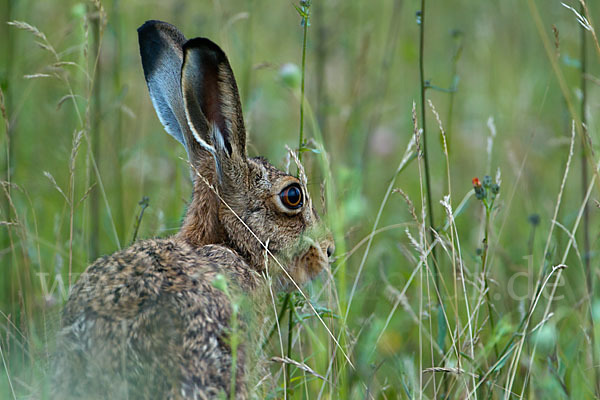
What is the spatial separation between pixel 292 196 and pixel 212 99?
718 millimetres

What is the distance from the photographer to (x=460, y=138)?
25.8ft

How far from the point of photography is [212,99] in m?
4.27

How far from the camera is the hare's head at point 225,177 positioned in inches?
165

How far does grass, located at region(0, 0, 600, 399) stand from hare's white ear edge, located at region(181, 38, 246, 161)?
0.38 metres

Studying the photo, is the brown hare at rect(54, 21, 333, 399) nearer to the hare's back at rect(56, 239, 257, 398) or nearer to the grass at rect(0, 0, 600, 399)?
the hare's back at rect(56, 239, 257, 398)

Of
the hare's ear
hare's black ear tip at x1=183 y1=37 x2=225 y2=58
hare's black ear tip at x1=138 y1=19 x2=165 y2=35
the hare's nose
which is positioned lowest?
the hare's nose

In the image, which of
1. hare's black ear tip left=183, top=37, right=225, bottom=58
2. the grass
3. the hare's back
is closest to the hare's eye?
the grass

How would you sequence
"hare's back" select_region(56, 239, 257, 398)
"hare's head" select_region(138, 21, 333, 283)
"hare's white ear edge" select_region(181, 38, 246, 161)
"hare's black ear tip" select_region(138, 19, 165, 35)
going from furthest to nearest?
"hare's black ear tip" select_region(138, 19, 165, 35) → "hare's head" select_region(138, 21, 333, 283) → "hare's white ear edge" select_region(181, 38, 246, 161) → "hare's back" select_region(56, 239, 257, 398)

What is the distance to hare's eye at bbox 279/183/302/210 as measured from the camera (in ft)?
14.8

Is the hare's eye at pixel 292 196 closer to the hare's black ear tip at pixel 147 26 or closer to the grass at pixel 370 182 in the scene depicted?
the grass at pixel 370 182

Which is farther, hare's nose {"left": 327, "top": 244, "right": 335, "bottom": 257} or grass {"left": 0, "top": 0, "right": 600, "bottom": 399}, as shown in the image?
hare's nose {"left": 327, "top": 244, "right": 335, "bottom": 257}

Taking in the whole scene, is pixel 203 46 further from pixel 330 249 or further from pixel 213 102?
pixel 330 249

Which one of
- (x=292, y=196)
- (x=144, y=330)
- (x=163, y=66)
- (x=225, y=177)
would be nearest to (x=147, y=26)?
(x=163, y=66)

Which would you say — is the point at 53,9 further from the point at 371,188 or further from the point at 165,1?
the point at 371,188
